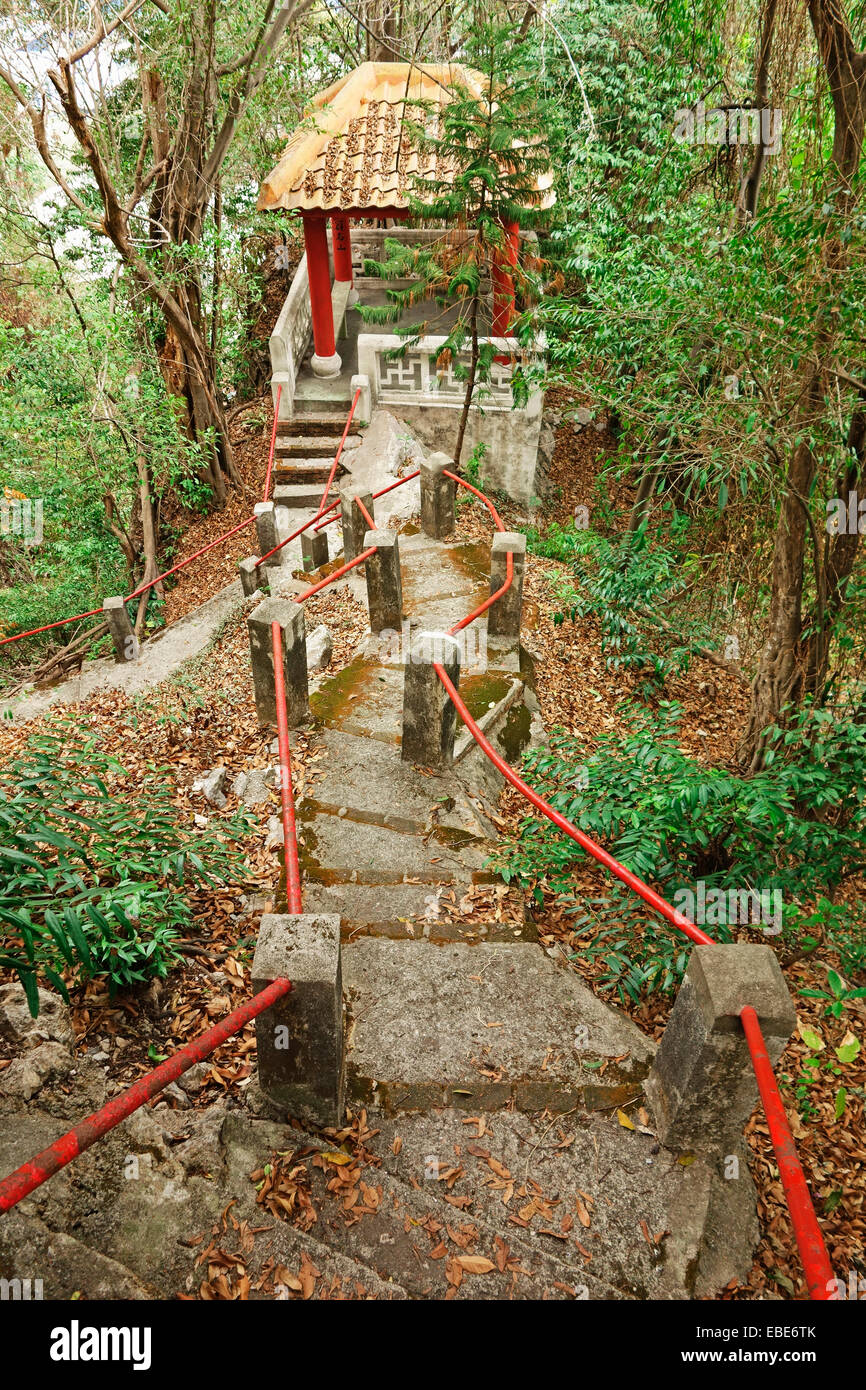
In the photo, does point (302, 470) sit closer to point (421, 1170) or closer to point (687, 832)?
point (687, 832)

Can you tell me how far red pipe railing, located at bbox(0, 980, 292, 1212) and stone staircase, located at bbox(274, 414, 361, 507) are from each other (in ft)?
36.5

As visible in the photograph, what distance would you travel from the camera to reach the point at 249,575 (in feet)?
32.7

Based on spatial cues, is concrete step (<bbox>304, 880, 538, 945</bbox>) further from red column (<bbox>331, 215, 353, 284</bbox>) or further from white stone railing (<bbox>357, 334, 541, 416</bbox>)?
red column (<bbox>331, 215, 353, 284</bbox>)

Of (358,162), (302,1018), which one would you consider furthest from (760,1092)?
(358,162)

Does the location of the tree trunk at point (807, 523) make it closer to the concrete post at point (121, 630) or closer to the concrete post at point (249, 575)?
the concrete post at point (249, 575)

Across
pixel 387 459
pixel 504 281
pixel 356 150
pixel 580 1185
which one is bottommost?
pixel 580 1185

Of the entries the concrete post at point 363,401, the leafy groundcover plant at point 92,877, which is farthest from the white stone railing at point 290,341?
the leafy groundcover plant at point 92,877

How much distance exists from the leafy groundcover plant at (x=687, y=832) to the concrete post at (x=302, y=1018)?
157cm

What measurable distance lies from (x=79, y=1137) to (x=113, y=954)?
1.46 meters

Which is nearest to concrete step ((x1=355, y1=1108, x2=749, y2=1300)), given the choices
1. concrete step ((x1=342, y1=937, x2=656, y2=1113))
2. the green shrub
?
concrete step ((x1=342, y1=937, x2=656, y2=1113))

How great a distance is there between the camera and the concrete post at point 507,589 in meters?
6.89

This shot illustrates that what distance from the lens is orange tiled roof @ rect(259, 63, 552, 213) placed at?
11422mm

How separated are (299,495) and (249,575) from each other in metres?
3.36
